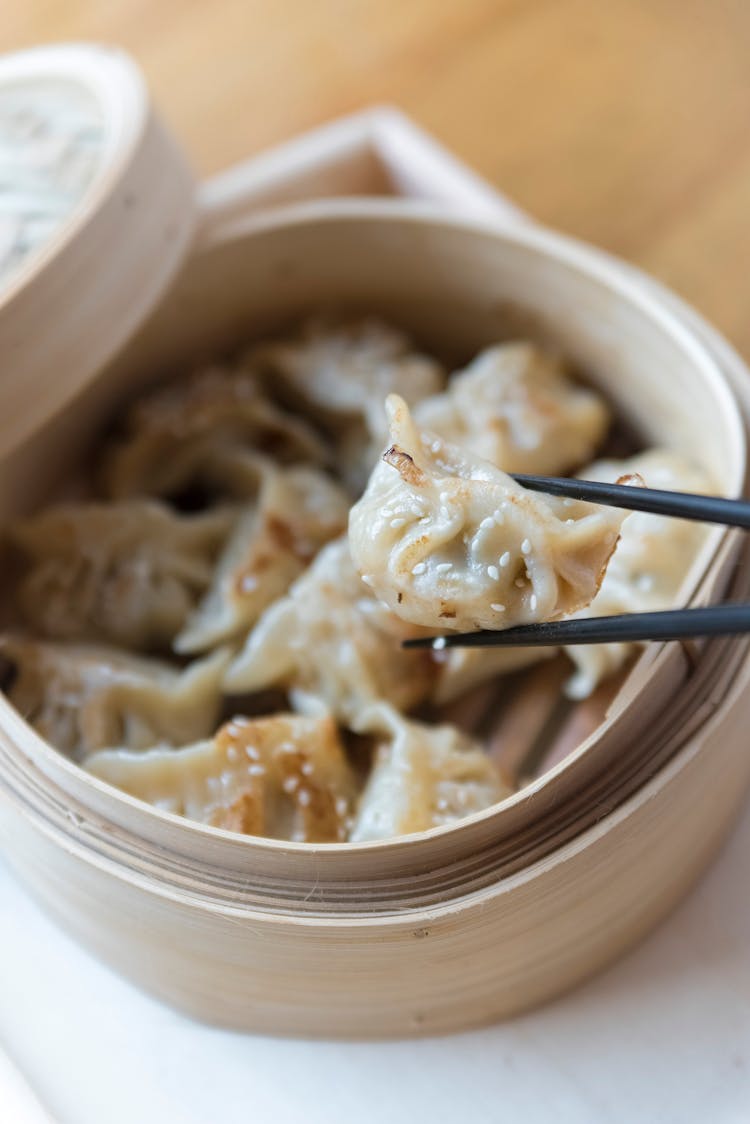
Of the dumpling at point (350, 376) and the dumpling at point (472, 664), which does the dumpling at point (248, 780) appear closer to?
the dumpling at point (472, 664)

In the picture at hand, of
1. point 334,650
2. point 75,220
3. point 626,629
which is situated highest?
point 626,629

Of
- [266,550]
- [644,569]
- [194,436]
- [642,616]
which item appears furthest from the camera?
[194,436]

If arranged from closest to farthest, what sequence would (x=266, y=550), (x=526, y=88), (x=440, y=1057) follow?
(x=440, y=1057)
(x=266, y=550)
(x=526, y=88)

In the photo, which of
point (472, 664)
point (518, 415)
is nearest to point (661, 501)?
point (472, 664)

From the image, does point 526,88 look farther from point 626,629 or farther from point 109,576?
point 626,629

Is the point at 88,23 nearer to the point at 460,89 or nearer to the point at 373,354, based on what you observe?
the point at 460,89

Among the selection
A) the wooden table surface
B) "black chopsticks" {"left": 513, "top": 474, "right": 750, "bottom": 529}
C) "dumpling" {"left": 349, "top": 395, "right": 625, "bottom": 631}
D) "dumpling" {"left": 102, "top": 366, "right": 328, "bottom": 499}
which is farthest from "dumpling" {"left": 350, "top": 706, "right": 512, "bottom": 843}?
the wooden table surface

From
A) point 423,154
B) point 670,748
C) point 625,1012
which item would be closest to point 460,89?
point 423,154
